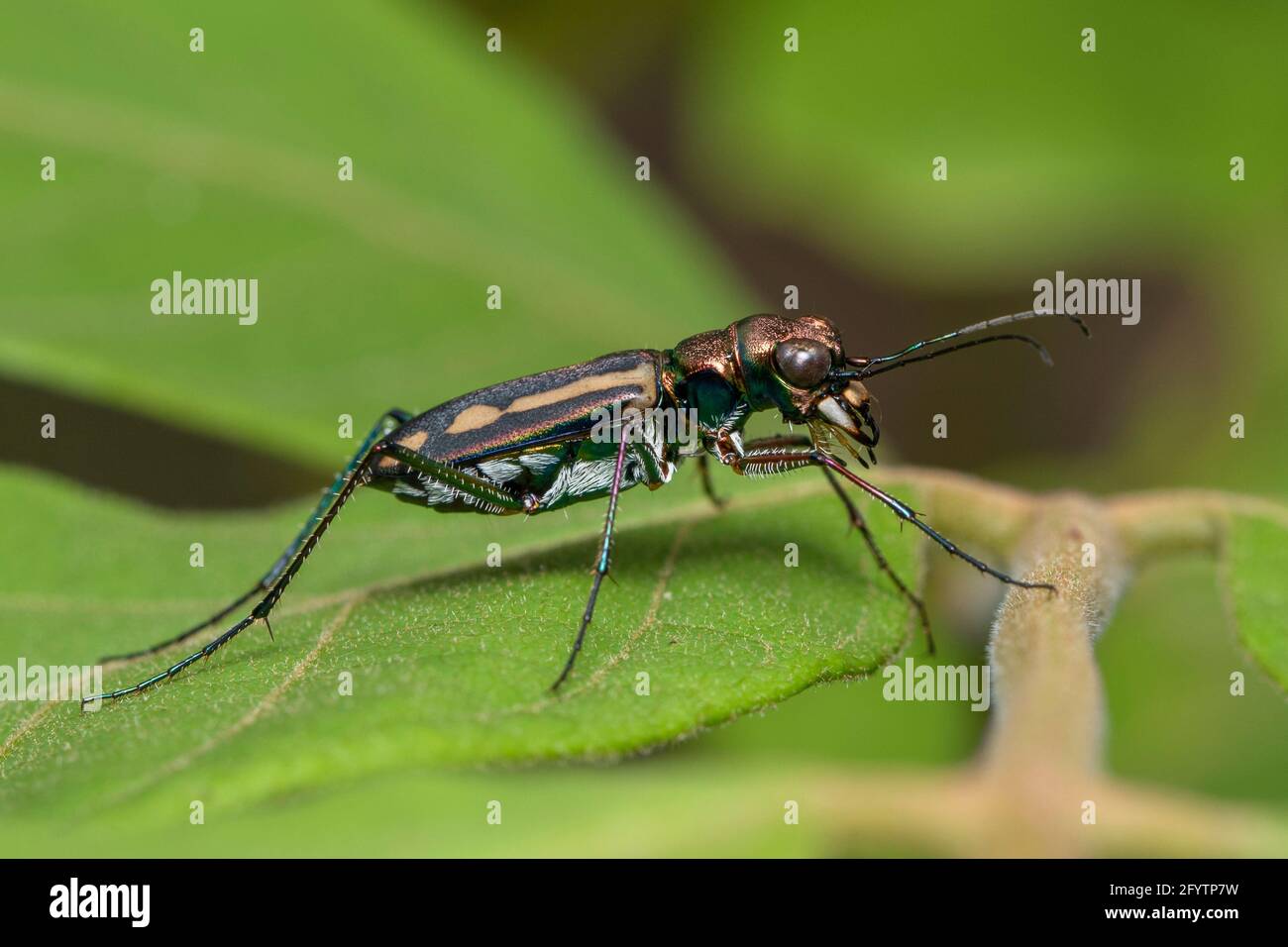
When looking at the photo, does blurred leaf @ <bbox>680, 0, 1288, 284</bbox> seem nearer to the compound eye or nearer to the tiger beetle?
the tiger beetle

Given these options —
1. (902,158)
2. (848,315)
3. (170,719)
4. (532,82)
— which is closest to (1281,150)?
(902,158)

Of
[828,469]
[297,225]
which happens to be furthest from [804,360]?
[297,225]

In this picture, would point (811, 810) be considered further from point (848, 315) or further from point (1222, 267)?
point (848, 315)

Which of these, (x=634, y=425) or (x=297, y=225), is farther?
(x=297, y=225)

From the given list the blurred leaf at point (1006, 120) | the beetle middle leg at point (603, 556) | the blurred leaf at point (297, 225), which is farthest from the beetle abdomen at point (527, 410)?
the blurred leaf at point (1006, 120)

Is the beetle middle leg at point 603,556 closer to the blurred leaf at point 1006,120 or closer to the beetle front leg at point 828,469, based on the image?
the beetle front leg at point 828,469

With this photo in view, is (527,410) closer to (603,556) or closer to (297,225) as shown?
(603,556)
